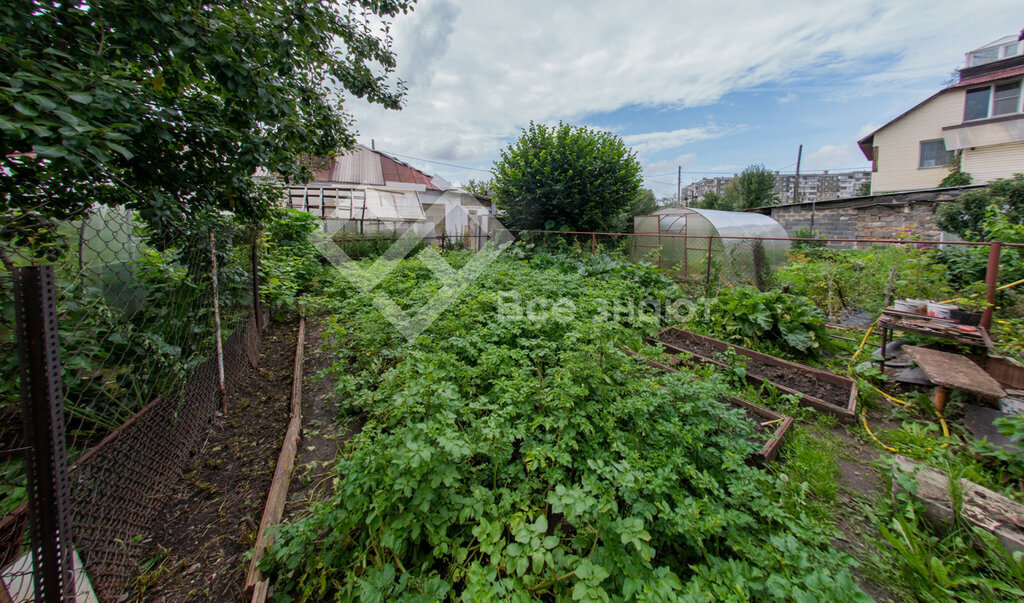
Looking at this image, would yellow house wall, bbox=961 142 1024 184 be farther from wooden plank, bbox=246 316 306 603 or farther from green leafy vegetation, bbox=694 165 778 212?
wooden plank, bbox=246 316 306 603

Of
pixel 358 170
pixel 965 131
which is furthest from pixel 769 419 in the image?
pixel 965 131

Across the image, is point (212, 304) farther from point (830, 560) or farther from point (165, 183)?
point (830, 560)

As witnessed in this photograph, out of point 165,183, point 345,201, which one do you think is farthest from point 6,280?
point 345,201

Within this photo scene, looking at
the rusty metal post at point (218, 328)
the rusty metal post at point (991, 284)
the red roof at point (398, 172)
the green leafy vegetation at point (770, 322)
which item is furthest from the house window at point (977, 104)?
the rusty metal post at point (218, 328)

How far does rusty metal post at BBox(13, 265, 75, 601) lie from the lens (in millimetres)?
923

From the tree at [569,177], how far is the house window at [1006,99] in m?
15.6

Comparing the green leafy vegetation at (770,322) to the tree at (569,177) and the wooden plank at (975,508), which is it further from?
the tree at (569,177)

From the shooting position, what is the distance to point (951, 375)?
115 inches

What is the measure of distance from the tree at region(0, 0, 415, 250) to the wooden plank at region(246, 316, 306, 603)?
154 centimetres

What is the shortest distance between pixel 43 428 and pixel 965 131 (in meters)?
24.3

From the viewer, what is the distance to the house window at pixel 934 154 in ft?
49.1

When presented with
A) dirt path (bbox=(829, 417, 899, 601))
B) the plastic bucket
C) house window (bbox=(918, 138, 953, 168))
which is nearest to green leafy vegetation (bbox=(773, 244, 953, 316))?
the plastic bucket

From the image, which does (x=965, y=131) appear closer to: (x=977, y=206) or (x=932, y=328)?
(x=977, y=206)

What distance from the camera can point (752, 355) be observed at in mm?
4180
